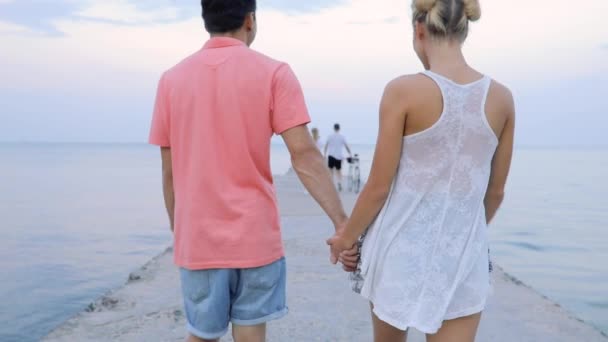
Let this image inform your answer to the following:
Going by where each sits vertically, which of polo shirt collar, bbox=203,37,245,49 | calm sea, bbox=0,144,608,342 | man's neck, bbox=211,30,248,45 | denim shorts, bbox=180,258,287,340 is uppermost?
man's neck, bbox=211,30,248,45

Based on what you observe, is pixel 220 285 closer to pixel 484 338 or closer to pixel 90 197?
pixel 484 338

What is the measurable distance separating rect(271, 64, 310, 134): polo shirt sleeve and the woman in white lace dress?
0.38 m

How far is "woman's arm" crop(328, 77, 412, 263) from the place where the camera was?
266cm

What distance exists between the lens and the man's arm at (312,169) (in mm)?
2930

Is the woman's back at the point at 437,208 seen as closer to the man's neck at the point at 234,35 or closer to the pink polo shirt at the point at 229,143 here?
the pink polo shirt at the point at 229,143

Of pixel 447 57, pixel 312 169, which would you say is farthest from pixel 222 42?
pixel 447 57

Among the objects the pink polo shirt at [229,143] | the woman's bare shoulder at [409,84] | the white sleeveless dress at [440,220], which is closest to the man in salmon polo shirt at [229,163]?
the pink polo shirt at [229,143]

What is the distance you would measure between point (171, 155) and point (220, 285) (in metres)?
0.62

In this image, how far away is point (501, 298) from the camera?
650 centimetres

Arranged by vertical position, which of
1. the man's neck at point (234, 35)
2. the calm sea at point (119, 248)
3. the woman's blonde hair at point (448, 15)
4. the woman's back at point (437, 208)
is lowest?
the calm sea at point (119, 248)

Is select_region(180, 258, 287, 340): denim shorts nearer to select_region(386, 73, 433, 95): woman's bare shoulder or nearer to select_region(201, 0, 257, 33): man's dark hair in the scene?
select_region(386, 73, 433, 95): woman's bare shoulder

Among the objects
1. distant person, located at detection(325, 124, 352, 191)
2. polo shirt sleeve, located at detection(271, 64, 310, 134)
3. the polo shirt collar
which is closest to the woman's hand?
polo shirt sleeve, located at detection(271, 64, 310, 134)

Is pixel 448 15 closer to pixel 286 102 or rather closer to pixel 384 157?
pixel 384 157

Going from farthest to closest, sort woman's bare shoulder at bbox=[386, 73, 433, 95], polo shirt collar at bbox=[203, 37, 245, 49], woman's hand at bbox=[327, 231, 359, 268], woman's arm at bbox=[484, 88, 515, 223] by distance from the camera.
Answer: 1. woman's hand at bbox=[327, 231, 359, 268]
2. polo shirt collar at bbox=[203, 37, 245, 49]
3. woman's arm at bbox=[484, 88, 515, 223]
4. woman's bare shoulder at bbox=[386, 73, 433, 95]
